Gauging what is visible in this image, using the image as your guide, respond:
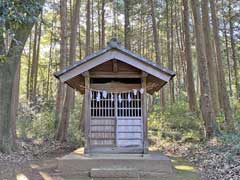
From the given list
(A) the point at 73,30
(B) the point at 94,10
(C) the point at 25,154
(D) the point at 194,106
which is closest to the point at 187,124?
(D) the point at 194,106

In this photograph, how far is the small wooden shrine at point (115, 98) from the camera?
7.73 meters

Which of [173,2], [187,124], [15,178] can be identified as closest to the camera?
[15,178]

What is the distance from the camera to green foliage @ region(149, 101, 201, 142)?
41.5ft

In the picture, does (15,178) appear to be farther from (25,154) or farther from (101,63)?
(101,63)

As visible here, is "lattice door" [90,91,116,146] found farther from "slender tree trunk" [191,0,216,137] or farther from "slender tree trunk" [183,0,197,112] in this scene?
"slender tree trunk" [183,0,197,112]

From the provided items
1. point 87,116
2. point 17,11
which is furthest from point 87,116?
point 17,11

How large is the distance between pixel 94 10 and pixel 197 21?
11505 mm

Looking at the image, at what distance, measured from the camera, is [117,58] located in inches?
303

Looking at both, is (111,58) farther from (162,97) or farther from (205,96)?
(162,97)

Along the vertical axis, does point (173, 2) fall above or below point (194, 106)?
above

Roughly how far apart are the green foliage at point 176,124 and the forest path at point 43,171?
Answer: 3.84m

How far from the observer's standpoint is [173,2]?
19.2 m

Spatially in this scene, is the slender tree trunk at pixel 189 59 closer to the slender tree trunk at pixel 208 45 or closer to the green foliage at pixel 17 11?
the slender tree trunk at pixel 208 45

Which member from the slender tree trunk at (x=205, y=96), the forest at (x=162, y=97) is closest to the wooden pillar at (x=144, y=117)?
the forest at (x=162, y=97)
